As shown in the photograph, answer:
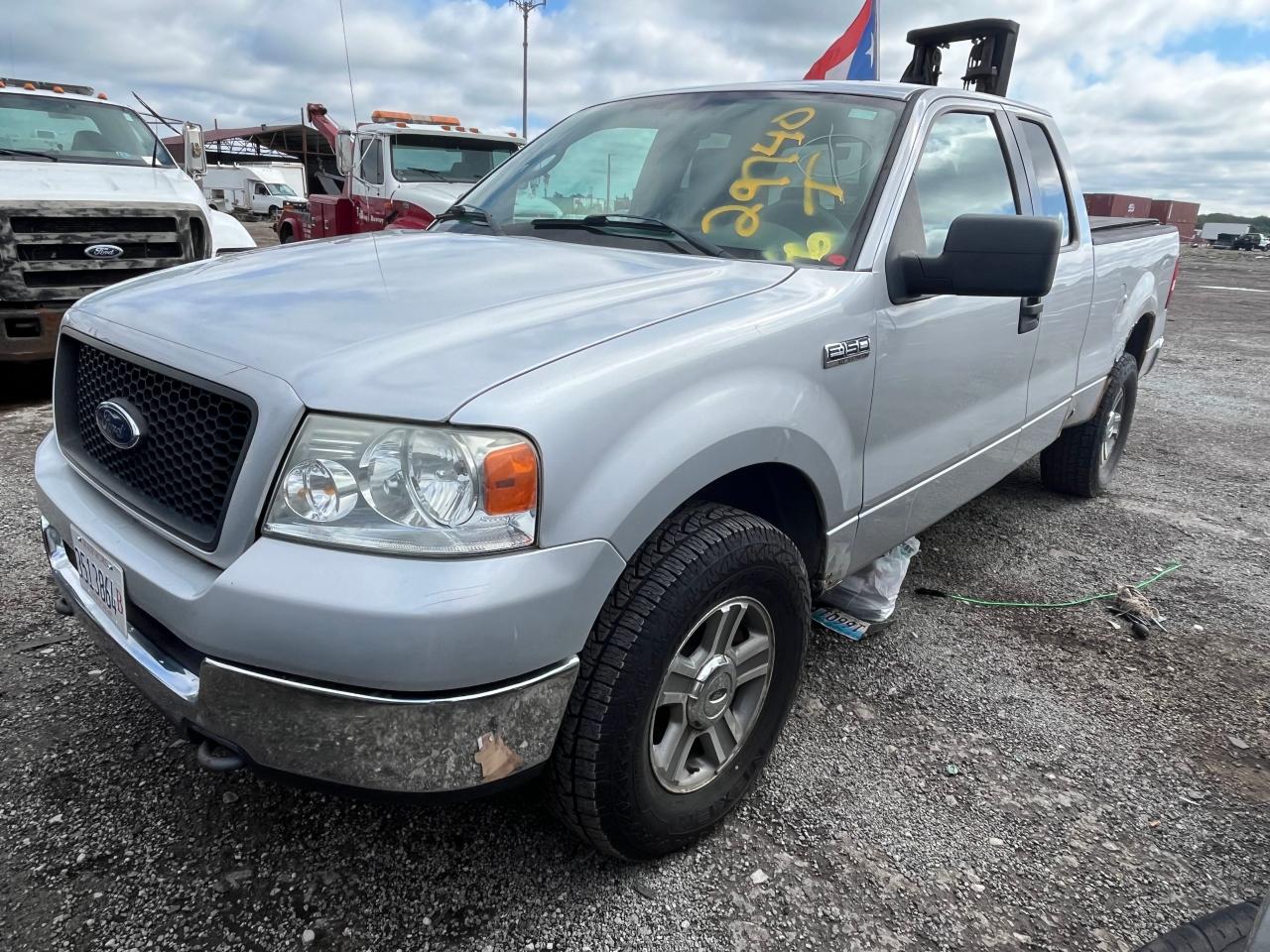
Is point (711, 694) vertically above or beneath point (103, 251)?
beneath

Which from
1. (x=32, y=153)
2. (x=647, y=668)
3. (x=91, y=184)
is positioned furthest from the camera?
(x=32, y=153)

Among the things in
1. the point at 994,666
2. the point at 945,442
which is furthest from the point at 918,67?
the point at 994,666

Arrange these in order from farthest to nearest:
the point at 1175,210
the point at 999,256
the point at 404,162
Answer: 1. the point at 1175,210
2. the point at 404,162
3. the point at 999,256

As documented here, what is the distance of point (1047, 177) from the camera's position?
→ 3537mm

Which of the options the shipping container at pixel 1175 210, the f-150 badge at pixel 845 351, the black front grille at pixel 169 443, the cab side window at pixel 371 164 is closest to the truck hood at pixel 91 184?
the cab side window at pixel 371 164

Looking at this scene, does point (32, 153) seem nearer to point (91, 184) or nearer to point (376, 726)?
point (91, 184)

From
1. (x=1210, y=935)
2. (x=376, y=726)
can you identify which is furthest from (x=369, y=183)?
(x=1210, y=935)

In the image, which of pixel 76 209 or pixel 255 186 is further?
pixel 255 186

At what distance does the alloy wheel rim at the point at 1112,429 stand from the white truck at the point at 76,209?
5752 mm

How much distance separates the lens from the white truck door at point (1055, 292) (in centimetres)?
334

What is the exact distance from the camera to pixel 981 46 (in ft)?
15.6

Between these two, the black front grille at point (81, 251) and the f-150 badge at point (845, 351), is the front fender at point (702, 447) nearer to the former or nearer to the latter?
the f-150 badge at point (845, 351)

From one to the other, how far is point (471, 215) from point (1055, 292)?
85.6 inches

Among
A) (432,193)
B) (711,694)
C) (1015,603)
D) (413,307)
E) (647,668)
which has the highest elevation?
(432,193)
